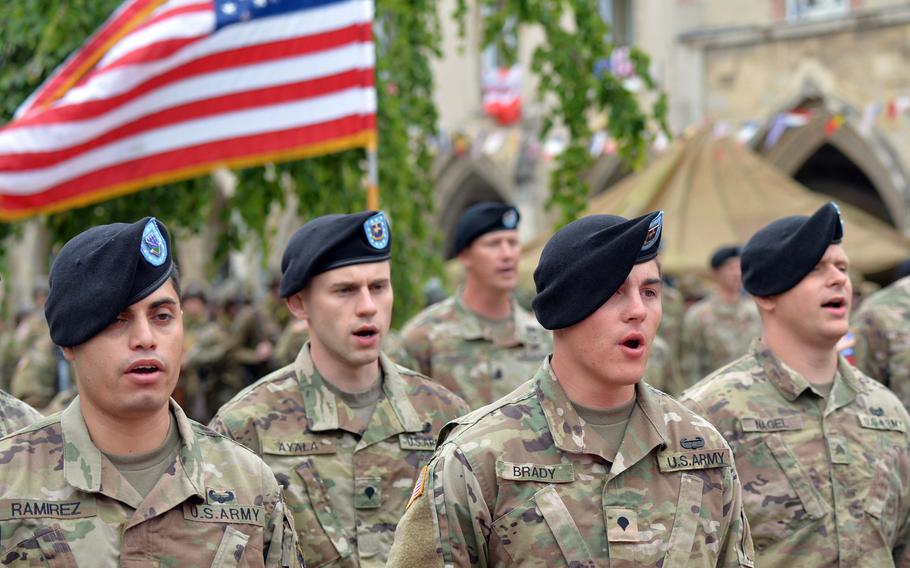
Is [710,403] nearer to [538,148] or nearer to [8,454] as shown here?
[8,454]

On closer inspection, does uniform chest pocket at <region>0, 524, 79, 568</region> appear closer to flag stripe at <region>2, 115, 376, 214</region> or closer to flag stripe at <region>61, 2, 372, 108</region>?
flag stripe at <region>2, 115, 376, 214</region>

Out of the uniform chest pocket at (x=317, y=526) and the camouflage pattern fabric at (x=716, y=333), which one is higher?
the uniform chest pocket at (x=317, y=526)

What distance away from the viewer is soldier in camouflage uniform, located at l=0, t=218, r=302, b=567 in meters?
3.45

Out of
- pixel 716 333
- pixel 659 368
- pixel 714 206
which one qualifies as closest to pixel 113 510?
pixel 659 368

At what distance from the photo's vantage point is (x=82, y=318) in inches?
138

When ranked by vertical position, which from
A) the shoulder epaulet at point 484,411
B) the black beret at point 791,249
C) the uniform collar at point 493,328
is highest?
the black beret at point 791,249

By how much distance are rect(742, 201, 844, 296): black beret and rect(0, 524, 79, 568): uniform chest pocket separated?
9.20ft

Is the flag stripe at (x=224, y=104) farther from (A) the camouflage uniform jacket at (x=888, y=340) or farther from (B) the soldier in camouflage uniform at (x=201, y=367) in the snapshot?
(B) the soldier in camouflage uniform at (x=201, y=367)

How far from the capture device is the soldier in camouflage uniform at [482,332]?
6891 millimetres

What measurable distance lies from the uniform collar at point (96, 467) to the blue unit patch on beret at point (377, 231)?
1630 mm

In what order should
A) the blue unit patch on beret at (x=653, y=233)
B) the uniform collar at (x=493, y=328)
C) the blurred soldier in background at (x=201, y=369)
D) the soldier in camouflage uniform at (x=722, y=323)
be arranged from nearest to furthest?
the blue unit patch on beret at (x=653, y=233) < the uniform collar at (x=493, y=328) < the soldier in camouflage uniform at (x=722, y=323) < the blurred soldier in background at (x=201, y=369)

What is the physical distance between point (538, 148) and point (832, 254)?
19076 mm

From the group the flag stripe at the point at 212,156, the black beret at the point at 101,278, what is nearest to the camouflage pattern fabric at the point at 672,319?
the flag stripe at the point at 212,156

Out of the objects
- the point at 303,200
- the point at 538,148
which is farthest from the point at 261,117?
the point at 538,148
